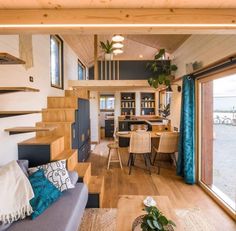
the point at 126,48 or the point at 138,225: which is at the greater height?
the point at 126,48

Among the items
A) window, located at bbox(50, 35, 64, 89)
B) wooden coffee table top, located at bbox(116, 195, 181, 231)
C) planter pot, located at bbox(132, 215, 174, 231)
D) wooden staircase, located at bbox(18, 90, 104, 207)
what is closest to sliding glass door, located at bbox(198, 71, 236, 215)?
wooden coffee table top, located at bbox(116, 195, 181, 231)

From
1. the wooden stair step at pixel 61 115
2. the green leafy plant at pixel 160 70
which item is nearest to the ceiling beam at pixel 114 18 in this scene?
the wooden stair step at pixel 61 115

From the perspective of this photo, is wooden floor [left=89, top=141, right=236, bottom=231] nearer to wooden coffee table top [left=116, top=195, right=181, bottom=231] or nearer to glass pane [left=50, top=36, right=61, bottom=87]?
wooden coffee table top [left=116, top=195, right=181, bottom=231]

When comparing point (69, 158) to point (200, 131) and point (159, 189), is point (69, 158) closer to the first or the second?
point (159, 189)

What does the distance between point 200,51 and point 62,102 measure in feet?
9.46

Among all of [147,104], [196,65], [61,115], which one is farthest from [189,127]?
[147,104]

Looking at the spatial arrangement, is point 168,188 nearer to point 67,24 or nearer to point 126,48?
point 67,24

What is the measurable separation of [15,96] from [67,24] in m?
1.72

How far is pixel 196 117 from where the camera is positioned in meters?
4.20

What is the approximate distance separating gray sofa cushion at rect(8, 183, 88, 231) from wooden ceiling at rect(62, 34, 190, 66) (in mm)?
3757

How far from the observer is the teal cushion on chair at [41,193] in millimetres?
2074

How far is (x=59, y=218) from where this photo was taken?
1.97 meters

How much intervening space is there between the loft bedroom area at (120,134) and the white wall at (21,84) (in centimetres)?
2

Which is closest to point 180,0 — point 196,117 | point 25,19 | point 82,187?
point 25,19
